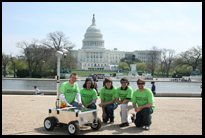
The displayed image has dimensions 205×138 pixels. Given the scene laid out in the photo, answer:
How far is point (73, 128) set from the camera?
6.11 metres

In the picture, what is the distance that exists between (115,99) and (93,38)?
143601mm

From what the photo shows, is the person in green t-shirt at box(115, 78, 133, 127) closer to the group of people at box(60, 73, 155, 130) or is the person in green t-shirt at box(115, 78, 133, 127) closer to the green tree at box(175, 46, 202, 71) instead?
the group of people at box(60, 73, 155, 130)

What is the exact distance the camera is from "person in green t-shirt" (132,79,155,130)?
684cm

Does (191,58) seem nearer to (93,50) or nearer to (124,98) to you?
(124,98)

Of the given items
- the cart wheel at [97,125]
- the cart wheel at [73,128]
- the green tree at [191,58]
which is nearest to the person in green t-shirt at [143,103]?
the cart wheel at [97,125]

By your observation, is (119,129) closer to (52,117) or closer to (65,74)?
(52,117)

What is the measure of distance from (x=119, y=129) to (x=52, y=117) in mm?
1698

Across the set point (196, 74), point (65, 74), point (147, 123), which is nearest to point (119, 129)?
point (147, 123)

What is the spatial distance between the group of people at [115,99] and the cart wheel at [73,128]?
756mm

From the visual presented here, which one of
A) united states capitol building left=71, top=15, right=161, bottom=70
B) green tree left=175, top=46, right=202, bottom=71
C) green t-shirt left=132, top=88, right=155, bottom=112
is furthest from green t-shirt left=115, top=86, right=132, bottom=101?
united states capitol building left=71, top=15, right=161, bottom=70

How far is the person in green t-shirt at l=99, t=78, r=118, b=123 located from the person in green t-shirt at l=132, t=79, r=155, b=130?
2.40 ft

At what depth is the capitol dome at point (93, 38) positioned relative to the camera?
149250 millimetres

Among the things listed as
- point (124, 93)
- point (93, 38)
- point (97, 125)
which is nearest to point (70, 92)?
point (97, 125)

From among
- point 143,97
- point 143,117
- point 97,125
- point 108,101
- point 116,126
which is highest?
point 143,97
